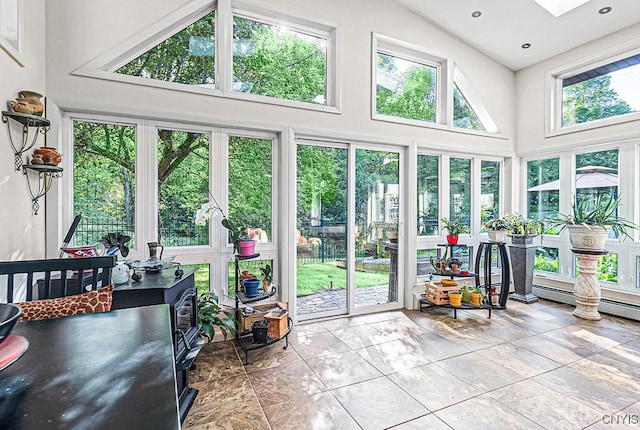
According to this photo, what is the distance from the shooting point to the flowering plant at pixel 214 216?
2900 millimetres

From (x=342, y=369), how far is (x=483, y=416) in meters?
1.03

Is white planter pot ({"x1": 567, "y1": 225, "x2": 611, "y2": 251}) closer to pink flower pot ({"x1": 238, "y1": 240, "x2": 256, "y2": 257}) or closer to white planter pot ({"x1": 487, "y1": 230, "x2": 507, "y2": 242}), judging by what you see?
white planter pot ({"x1": 487, "y1": 230, "x2": 507, "y2": 242})

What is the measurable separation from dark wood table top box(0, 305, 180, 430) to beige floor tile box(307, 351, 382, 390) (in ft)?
5.62

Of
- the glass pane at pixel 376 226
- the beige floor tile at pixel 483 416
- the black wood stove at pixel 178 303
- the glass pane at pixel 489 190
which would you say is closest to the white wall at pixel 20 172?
the black wood stove at pixel 178 303

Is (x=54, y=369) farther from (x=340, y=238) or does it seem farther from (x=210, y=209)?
(x=340, y=238)

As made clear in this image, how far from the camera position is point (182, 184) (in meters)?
3.10

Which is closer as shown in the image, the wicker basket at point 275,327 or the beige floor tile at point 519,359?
the beige floor tile at point 519,359

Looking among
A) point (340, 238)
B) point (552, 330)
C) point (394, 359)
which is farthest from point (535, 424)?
point (340, 238)

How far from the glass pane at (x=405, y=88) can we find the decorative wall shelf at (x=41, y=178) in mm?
3301

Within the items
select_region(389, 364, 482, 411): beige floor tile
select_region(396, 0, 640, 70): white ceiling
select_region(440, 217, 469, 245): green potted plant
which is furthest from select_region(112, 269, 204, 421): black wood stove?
select_region(396, 0, 640, 70): white ceiling

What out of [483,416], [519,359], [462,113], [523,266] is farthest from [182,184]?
[523,266]

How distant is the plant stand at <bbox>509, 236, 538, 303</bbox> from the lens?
4.46 m

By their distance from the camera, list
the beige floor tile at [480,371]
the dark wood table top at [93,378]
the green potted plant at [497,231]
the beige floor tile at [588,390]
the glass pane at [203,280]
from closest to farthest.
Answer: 1. the dark wood table top at [93,378]
2. the beige floor tile at [588,390]
3. the beige floor tile at [480,371]
4. the glass pane at [203,280]
5. the green potted plant at [497,231]

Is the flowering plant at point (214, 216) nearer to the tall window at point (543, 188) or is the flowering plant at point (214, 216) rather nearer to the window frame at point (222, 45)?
the window frame at point (222, 45)
